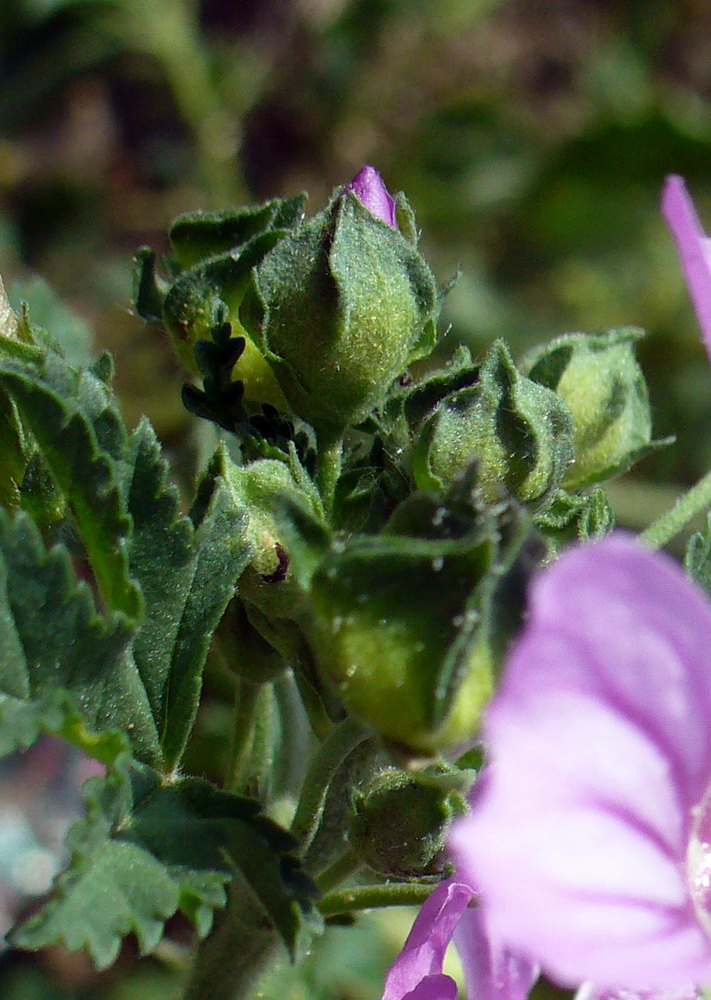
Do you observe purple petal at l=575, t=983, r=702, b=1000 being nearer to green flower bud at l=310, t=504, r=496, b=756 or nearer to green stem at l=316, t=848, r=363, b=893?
green stem at l=316, t=848, r=363, b=893

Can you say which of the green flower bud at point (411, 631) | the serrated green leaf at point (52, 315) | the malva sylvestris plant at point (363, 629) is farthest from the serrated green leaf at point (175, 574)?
the serrated green leaf at point (52, 315)

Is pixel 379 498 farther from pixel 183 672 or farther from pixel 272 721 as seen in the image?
pixel 272 721

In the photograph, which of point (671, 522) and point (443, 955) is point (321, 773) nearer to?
point (443, 955)

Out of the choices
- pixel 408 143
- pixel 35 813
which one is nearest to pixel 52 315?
pixel 35 813

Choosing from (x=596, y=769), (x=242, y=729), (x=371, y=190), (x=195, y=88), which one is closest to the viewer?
(x=596, y=769)

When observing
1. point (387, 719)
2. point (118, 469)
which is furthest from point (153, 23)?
point (387, 719)
